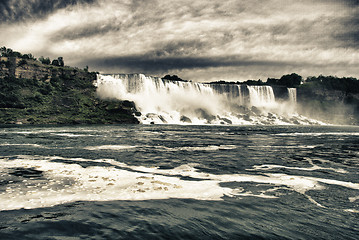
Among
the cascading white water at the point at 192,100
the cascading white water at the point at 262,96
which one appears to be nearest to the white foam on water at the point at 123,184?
the cascading white water at the point at 192,100

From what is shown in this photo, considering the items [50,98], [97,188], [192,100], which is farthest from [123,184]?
[50,98]

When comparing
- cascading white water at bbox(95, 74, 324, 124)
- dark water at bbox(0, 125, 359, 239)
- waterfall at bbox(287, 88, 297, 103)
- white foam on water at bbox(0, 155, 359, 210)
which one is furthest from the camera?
waterfall at bbox(287, 88, 297, 103)

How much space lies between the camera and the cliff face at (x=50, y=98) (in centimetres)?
11288

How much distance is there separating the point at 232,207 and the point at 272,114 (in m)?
166

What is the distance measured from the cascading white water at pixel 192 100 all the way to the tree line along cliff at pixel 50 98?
8344 millimetres

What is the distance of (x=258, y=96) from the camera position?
16262 centimetres

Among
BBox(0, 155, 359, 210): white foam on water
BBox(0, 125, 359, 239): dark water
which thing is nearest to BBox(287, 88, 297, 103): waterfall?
BBox(0, 125, 359, 239): dark water

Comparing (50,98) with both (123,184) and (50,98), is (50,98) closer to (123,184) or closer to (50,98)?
(50,98)

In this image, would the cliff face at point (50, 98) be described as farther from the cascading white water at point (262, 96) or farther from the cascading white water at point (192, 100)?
the cascading white water at point (262, 96)

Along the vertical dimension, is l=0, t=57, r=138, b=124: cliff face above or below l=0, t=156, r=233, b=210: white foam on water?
above

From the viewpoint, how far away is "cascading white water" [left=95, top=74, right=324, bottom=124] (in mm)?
130875

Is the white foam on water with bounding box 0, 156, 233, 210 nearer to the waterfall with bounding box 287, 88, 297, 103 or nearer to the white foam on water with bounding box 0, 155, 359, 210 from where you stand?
the white foam on water with bounding box 0, 155, 359, 210

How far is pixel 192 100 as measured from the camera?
458 ft

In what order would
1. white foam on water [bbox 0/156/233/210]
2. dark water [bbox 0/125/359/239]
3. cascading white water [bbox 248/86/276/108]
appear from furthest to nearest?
cascading white water [bbox 248/86/276/108] < white foam on water [bbox 0/156/233/210] < dark water [bbox 0/125/359/239]
